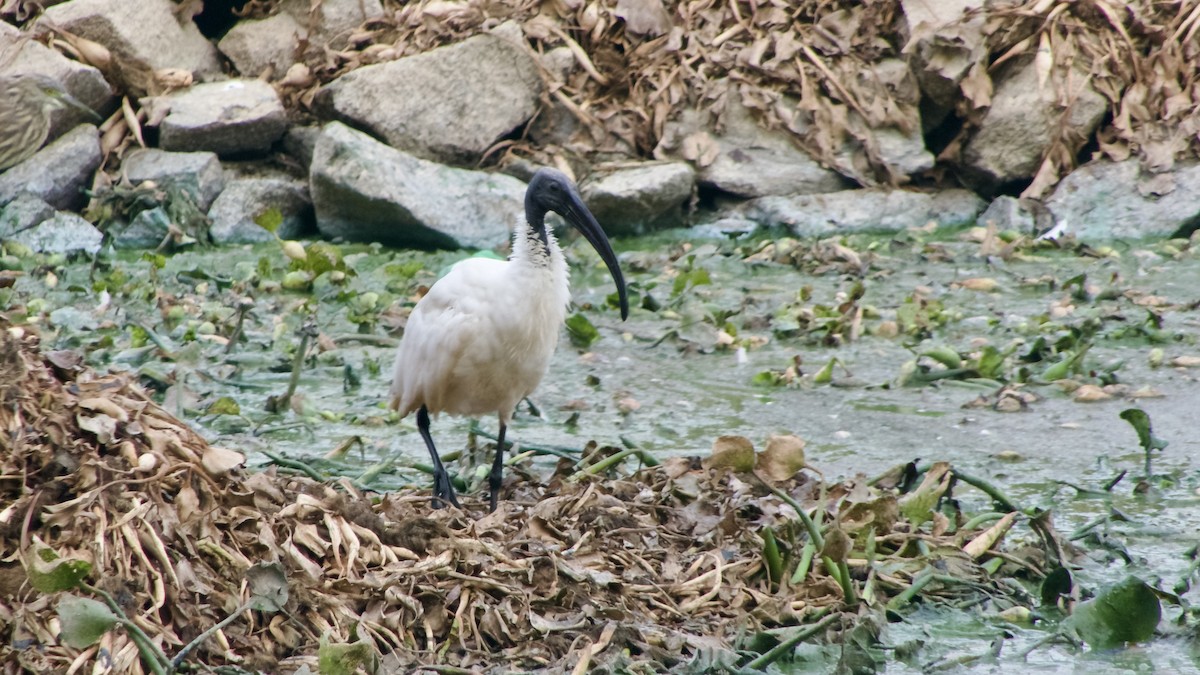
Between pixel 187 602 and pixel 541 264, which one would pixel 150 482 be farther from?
pixel 541 264

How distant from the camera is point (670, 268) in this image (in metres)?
8.59

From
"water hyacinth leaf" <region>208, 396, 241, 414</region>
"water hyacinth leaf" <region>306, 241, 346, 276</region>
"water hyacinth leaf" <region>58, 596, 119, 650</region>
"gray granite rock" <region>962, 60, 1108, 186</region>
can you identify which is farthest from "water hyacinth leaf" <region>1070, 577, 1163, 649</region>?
"gray granite rock" <region>962, 60, 1108, 186</region>

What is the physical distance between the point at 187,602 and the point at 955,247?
21.5 feet

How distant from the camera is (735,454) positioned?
420cm

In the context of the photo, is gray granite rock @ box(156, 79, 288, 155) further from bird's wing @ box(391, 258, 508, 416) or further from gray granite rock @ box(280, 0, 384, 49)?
bird's wing @ box(391, 258, 508, 416)

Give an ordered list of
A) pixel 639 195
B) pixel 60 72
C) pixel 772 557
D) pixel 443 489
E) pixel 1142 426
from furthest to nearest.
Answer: pixel 639 195 < pixel 60 72 < pixel 443 489 < pixel 1142 426 < pixel 772 557

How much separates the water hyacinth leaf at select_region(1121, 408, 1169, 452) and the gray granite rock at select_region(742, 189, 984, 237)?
503 centimetres

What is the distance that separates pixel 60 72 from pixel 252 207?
1.49 meters

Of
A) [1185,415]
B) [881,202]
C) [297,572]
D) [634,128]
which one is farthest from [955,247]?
[297,572]

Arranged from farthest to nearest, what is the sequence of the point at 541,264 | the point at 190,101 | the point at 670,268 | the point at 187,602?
the point at 190,101 → the point at 670,268 → the point at 541,264 → the point at 187,602

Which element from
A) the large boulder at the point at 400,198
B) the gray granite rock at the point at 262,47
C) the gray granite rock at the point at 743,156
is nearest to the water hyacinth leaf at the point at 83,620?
the large boulder at the point at 400,198

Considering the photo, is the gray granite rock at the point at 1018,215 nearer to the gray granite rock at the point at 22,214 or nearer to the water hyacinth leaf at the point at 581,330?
the water hyacinth leaf at the point at 581,330

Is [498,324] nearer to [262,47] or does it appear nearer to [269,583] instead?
[269,583]

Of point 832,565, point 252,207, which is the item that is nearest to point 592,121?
point 252,207
